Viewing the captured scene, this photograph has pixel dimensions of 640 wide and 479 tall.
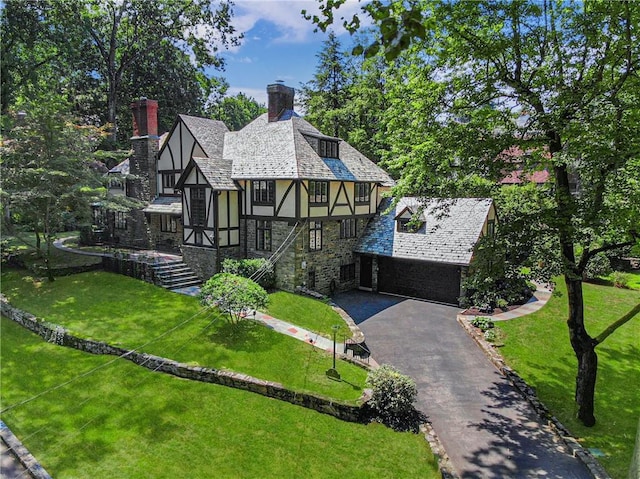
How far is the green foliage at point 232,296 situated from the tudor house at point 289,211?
15.7 feet

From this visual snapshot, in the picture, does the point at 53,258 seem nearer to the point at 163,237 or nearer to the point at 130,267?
the point at 163,237

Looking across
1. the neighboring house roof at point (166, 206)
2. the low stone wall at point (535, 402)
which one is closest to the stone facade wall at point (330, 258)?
the low stone wall at point (535, 402)

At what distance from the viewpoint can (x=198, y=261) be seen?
2136cm

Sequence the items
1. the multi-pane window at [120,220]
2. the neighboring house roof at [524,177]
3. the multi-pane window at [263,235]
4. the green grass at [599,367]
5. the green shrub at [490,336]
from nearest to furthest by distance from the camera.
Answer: the green grass at [599,367]
the neighboring house roof at [524,177]
the green shrub at [490,336]
the multi-pane window at [263,235]
the multi-pane window at [120,220]

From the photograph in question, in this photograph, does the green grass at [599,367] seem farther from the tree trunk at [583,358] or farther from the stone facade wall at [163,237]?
the stone facade wall at [163,237]

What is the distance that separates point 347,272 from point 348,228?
8.71 feet

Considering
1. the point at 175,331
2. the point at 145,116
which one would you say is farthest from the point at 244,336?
the point at 145,116

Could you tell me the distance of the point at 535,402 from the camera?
12234 millimetres

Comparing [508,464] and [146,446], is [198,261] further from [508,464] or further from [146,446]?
[508,464]

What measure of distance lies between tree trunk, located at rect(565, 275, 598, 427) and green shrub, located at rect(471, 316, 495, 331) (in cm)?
636

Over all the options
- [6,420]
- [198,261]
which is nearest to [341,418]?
[6,420]

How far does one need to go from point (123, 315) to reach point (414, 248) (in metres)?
14.8

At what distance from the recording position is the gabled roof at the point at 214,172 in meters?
20.3

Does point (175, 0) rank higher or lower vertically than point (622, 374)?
higher
